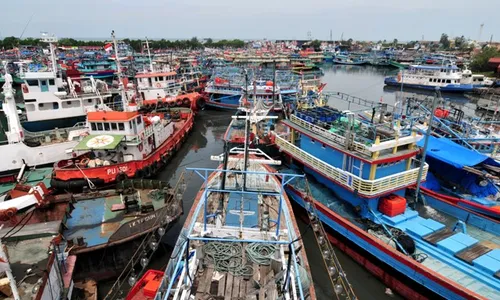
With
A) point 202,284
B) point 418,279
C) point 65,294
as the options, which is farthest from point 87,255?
point 418,279

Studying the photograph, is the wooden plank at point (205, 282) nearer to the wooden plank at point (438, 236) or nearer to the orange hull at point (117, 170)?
the wooden plank at point (438, 236)

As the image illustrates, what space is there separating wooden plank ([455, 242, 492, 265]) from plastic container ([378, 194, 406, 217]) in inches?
113

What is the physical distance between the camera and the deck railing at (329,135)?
13.7 m

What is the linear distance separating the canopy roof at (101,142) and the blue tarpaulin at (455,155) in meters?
18.5

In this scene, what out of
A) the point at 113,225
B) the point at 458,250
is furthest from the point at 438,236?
the point at 113,225

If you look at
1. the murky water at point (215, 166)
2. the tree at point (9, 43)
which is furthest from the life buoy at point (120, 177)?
the tree at point (9, 43)

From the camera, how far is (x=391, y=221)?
13547 mm

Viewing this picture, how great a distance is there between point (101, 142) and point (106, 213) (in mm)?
6173

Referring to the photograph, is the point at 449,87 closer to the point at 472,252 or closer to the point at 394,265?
the point at 472,252

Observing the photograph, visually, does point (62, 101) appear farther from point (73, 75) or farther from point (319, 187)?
point (319, 187)

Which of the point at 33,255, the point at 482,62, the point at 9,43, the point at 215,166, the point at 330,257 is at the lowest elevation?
the point at 215,166

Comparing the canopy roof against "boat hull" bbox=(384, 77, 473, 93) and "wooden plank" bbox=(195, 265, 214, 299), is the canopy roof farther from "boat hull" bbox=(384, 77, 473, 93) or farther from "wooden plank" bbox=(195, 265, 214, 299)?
"boat hull" bbox=(384, 77, 473, 93)

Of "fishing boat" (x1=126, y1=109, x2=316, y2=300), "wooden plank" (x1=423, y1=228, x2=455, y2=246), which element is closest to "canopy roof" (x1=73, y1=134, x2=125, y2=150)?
"fishing boat" (x1=126, y1=109, x2=316, y2=300)

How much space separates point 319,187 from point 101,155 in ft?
46.9
